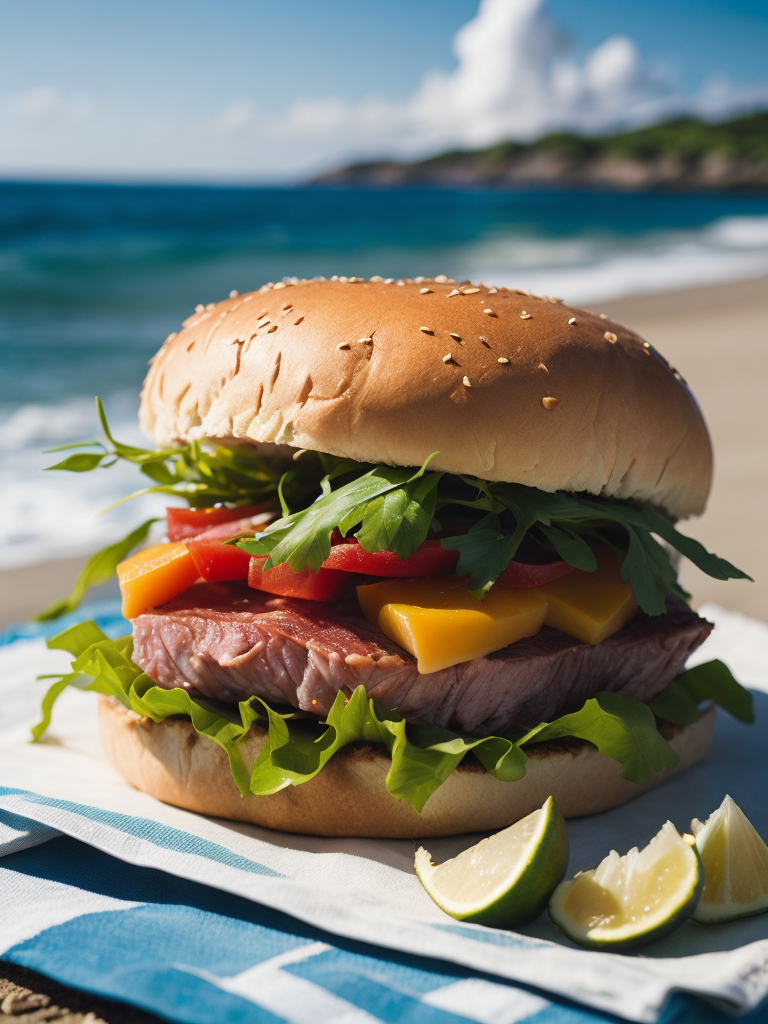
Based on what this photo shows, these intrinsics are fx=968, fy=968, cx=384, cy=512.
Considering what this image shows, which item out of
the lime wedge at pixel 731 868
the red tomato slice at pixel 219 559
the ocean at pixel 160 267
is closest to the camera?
the lime wedge at pixel 731 868

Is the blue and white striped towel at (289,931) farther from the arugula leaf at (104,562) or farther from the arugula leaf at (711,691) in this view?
the arugula leaf at (104,562)

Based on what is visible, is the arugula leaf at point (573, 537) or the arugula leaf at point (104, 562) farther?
the arugula leaf at point (104, 562)

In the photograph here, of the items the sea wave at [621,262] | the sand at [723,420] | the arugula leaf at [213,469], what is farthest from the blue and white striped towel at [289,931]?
the sea wave at [621,262]

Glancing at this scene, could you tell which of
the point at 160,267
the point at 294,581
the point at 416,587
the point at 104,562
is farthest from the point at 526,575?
the point at 160,267

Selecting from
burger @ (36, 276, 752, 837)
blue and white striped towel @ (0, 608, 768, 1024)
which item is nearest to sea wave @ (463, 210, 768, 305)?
burger @ (36, 276, 752, 837)

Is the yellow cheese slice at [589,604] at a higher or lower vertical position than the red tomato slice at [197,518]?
lower

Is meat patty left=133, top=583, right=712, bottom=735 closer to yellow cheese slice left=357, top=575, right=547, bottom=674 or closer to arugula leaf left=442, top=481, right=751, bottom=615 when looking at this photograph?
yellow cheese slice left=357, top=575, right=547, bottom=674

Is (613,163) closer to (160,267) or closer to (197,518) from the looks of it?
(160,267)
